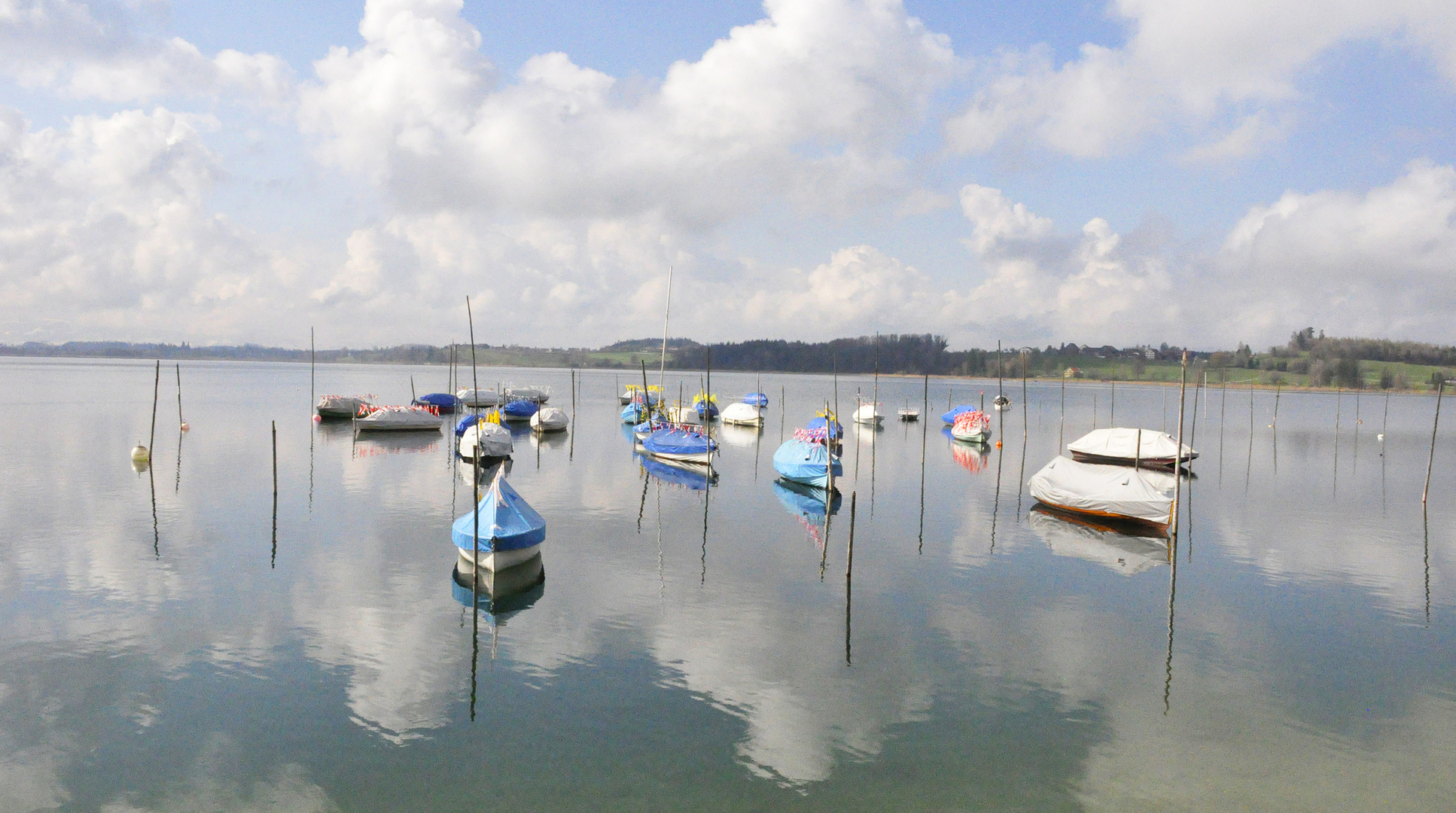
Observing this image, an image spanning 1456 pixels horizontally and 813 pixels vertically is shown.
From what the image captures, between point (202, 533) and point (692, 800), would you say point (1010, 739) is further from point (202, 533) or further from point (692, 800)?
point (202, 533)

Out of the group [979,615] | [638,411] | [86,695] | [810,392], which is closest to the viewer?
[86,695]

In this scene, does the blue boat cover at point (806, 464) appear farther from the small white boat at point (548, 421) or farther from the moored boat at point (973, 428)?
the small white boat at point (548, 421)

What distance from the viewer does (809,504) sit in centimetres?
3412

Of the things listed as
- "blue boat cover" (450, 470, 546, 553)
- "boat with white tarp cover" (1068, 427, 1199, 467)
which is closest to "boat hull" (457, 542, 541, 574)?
"blue boat cover" (450, 470, 546, 553)

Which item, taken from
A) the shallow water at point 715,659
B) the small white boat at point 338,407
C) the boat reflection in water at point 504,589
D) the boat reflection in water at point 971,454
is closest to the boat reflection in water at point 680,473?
the shallow water at point 715,659

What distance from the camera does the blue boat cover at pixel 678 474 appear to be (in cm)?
3906

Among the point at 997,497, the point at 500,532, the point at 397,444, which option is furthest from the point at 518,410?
the point at 500,532

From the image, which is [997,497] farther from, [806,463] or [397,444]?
[397,444]

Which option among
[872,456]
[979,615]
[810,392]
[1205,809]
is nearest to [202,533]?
[979,615]

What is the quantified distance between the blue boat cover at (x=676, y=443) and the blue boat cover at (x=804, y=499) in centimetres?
610

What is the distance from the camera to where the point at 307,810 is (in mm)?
10625

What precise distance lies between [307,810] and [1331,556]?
30.3 m

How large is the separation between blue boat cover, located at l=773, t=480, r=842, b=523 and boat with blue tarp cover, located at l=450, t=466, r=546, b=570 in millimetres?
12551

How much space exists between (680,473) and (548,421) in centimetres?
2320
